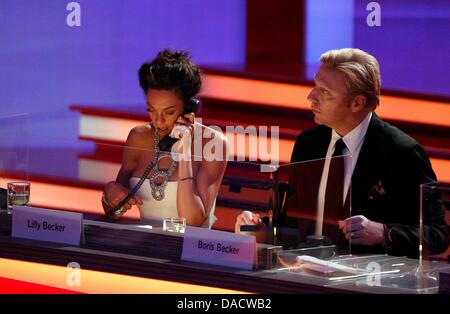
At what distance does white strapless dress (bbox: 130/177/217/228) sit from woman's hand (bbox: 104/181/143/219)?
0.9 inches

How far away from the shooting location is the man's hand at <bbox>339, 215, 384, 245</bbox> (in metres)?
3.47

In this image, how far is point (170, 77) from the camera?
4.20m

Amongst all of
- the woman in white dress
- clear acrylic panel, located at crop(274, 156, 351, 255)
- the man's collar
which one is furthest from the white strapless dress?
the man's collar

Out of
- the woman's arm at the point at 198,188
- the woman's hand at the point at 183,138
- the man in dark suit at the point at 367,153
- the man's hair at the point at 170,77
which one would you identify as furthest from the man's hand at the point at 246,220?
the man's hair at the point at 170,77

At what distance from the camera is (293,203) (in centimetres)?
313

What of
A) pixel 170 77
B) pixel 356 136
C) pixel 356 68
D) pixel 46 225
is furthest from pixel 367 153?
pixel 46 225

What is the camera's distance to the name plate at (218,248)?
3061 millimetres

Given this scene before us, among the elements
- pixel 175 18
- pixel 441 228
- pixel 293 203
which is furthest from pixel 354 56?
pixel 175 18

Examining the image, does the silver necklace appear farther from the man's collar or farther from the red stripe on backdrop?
the man's collar

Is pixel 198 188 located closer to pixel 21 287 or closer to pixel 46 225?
pixel 46 225

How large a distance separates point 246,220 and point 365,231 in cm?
56

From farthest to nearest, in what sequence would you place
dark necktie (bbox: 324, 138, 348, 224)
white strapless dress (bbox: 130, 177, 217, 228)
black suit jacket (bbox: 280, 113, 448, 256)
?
black suit jacket (bbox: 280, 113, 448, 256) < white strapless dress (bbox: 130, 177, 217, 228) < dark necktie (bbox: 324, 138, 348, 224)
